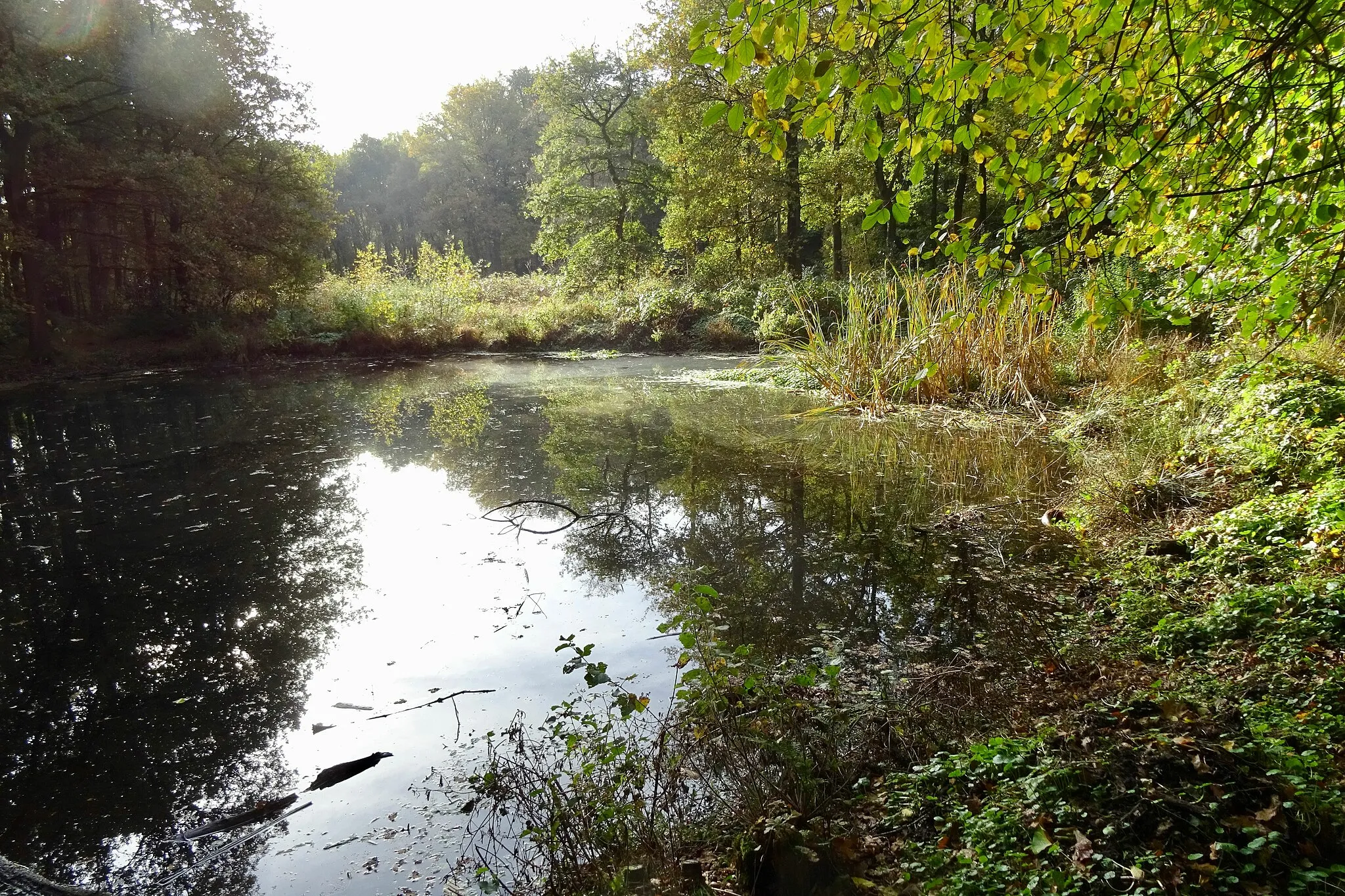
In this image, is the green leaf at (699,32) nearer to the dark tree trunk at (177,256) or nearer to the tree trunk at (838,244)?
the tree trunk at (838,244)

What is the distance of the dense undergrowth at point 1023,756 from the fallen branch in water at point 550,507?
199 centimetres

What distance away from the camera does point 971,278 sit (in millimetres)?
8977

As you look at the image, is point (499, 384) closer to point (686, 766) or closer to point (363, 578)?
point (363, 578)

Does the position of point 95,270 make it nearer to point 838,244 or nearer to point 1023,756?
point 838,244

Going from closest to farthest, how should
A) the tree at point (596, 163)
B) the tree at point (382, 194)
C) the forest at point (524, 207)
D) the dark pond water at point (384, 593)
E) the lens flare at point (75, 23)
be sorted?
the dark pond water at point (384, 593)
the forest at point (524, 207)
the lens flare at point (75, 23)
the tree at point (596, 163)
the tree at point (382, 194)

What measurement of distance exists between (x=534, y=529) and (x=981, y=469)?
3.36 metres

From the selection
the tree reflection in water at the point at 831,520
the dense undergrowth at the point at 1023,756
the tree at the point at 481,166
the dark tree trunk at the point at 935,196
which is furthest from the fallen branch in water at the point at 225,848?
the tree at the point at 481,166

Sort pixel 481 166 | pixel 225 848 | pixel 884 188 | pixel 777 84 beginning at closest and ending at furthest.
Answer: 1. pixel 777 84
2. pixel 225 848
3. pixel 884 188
4. pixel 481 166

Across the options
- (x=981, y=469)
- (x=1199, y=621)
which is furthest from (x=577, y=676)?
(x=981, y=469)

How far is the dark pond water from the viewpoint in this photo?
2.24 metres

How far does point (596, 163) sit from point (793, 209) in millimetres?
7871

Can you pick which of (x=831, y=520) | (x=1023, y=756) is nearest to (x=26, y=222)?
(x=831, y=520)

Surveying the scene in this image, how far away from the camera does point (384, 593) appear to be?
12.8 feet

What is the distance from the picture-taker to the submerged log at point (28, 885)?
5.90 ft
